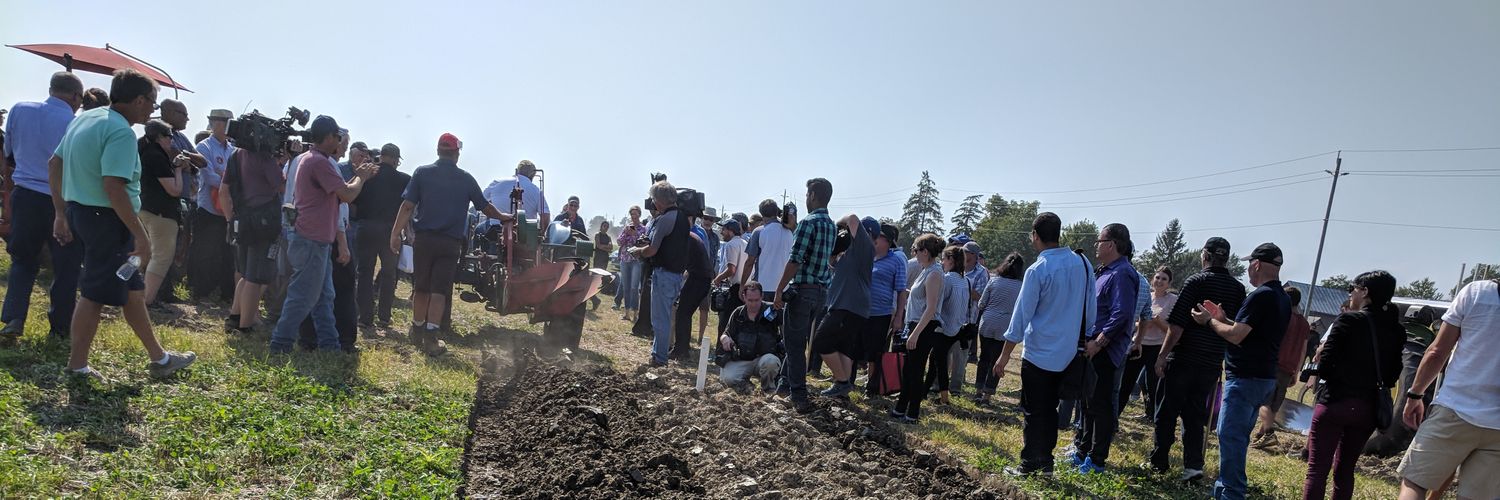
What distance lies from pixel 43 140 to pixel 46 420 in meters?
2.76

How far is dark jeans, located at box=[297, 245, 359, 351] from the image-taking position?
268 inches

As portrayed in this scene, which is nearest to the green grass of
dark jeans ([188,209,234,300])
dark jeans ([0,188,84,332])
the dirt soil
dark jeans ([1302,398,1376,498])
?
dark jeans ([0,188,84,332])

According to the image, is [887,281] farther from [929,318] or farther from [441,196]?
[441,196]

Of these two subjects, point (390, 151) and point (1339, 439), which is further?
point (390, 151)

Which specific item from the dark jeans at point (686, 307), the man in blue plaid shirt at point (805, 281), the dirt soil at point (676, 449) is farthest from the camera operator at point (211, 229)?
the man in blue plaid shirt at point (805, 281)

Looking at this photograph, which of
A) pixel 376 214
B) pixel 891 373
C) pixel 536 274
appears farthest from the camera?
pixel 536 274

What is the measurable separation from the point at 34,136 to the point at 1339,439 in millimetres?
8242

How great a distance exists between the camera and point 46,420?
387 cm

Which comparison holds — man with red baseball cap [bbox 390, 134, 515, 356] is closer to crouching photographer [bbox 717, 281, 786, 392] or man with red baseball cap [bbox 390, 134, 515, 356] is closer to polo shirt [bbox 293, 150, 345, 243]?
polo shirt [bbox 293, 150, 345, 243]

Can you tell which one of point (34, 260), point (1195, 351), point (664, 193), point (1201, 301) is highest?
point (664, 193)

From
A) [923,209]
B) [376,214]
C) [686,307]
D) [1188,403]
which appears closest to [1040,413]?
[1188,403]

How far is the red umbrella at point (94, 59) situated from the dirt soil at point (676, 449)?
4.88 metres

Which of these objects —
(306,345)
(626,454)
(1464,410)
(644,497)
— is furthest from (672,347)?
(1464,410)

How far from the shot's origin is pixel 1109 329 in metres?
5.75
